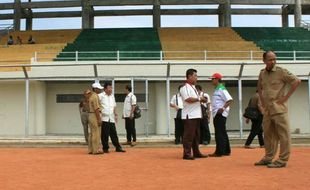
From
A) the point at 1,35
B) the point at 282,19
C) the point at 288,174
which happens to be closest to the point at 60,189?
the point at 288,174

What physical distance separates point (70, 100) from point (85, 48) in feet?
25.3

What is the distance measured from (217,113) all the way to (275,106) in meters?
2.15

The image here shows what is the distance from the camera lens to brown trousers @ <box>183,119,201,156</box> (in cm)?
890

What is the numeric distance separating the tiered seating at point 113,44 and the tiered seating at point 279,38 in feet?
21.2

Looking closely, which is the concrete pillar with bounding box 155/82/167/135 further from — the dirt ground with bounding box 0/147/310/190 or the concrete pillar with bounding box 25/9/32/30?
the concrete pillar with bounding box 25/9/32/30

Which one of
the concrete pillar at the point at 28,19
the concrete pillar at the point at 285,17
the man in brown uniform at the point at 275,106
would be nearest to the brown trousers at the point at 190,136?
the man in brown uniform at the point at 275,106

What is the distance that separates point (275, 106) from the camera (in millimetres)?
7453

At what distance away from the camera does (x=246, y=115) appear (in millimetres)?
11320

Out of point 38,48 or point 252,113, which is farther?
point 38,48

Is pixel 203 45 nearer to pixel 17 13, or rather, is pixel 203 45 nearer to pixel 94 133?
pixel 94 133

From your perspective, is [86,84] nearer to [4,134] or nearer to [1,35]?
[4,134]

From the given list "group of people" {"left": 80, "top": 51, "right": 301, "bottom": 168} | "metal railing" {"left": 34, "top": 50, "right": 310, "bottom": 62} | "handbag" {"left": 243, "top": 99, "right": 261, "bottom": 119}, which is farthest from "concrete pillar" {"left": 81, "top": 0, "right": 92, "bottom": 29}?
"handbag" {"left": 243, "top": 99, "right": 261, "bottom": 119}

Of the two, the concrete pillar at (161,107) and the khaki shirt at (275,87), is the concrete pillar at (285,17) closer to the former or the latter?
the concrete pillar at (161,107)

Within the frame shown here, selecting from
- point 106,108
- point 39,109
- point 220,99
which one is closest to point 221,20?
point 39,109
